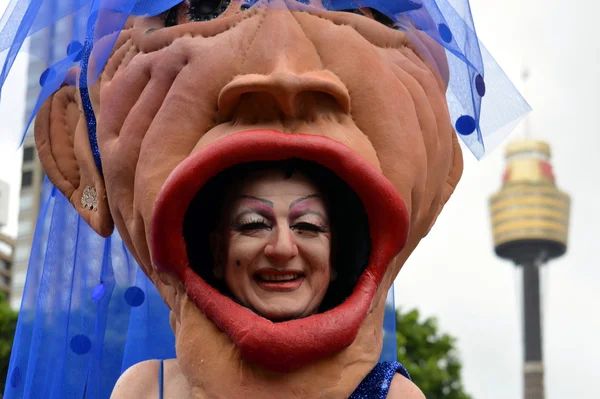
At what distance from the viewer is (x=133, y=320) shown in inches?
151

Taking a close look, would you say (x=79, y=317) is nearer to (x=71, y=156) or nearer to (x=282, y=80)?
(x=71, y=156)

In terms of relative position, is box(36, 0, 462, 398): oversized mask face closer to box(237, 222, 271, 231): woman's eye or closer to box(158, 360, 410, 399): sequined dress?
box(158, 360, 410, 399): sequined dress

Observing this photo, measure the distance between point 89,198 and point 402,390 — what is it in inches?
50.1

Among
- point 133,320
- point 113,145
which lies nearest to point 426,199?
point 113,145

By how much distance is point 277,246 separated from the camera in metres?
2.93

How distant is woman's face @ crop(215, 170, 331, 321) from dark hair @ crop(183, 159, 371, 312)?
0.06 m

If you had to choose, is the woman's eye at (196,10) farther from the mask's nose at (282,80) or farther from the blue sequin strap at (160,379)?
the blue sequin strap at (160,379)

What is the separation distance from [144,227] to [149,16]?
733 millimetres

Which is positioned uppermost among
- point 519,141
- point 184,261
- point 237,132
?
point 519,141

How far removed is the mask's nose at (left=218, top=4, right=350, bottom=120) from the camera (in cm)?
296

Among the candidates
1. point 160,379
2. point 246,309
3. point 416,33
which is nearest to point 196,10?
point 416,33

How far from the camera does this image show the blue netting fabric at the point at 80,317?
149 inches

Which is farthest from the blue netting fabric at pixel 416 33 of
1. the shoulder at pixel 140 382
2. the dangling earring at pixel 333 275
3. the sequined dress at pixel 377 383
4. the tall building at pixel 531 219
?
the tall building at pixel 531 219

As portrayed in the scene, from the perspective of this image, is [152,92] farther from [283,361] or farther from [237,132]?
[283,361]
